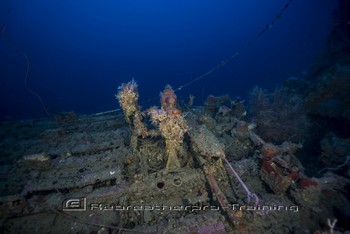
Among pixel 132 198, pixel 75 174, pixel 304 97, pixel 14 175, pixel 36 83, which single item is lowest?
pixel 132 198

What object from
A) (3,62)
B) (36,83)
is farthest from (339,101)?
(3,62)

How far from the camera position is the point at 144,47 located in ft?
355

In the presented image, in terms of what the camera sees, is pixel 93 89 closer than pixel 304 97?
No

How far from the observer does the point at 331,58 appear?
10727 mm

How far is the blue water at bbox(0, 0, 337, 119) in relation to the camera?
157 feet

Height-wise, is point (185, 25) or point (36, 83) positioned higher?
point (185, 25)

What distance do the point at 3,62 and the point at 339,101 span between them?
89735 millimetres

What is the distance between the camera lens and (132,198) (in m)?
4.48

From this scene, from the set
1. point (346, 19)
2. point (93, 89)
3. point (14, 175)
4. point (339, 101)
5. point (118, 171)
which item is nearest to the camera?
point (118, 171)

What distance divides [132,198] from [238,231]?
226cm

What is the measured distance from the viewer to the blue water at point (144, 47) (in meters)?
47.8

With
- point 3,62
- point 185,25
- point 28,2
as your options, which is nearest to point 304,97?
point 3,62

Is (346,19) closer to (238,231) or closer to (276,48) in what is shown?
(238,231)

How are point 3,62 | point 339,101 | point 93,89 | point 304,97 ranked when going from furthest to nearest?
point 3,62, point 93,89, point 304,97, point 339,101
